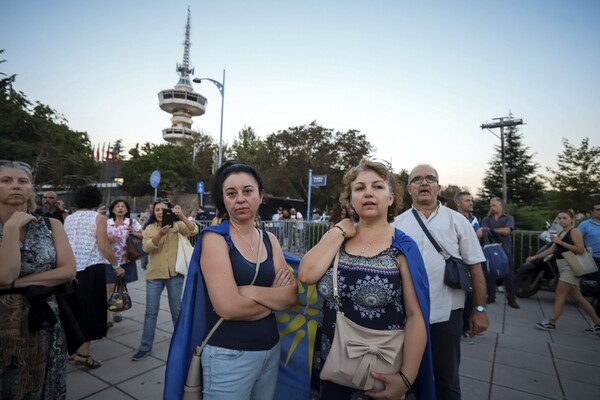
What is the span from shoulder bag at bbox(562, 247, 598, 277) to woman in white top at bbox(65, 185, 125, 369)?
23.2 feet

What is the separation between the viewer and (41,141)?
2100cm

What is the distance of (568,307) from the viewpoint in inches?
272

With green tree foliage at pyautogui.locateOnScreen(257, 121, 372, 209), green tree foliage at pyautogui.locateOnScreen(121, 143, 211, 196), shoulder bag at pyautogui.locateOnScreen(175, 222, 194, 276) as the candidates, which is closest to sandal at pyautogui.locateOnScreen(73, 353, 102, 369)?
shoulder bag at pyautogui.locateOnScreen(175, 222, 194, 276)

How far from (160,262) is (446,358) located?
11.6 feet

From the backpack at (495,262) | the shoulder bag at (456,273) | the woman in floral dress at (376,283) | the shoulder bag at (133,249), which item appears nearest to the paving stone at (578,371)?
the backpack at (495,262)

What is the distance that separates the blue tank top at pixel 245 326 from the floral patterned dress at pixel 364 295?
1.15 ft

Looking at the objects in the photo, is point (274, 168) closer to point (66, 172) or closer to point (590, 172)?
point (66, 172)

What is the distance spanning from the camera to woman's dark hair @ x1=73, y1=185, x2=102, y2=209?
3971 mm

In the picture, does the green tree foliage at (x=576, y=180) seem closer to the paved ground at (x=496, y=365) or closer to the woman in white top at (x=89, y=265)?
the paved ground at (x=496, y=365)

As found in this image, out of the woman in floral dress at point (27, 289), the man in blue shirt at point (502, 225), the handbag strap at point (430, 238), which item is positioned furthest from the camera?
the man in blue shirt at point (502, 225)

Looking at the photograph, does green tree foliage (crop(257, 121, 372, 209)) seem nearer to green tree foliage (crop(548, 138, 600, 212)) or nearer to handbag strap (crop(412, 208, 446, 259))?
green tree foliage (crop(548, 138, 600, 212))

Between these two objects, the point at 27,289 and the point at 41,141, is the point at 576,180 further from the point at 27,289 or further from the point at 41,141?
the point at 41,141

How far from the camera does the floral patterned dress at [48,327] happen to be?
2.11 m

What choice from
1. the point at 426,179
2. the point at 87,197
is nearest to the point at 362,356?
the point at 426,179
